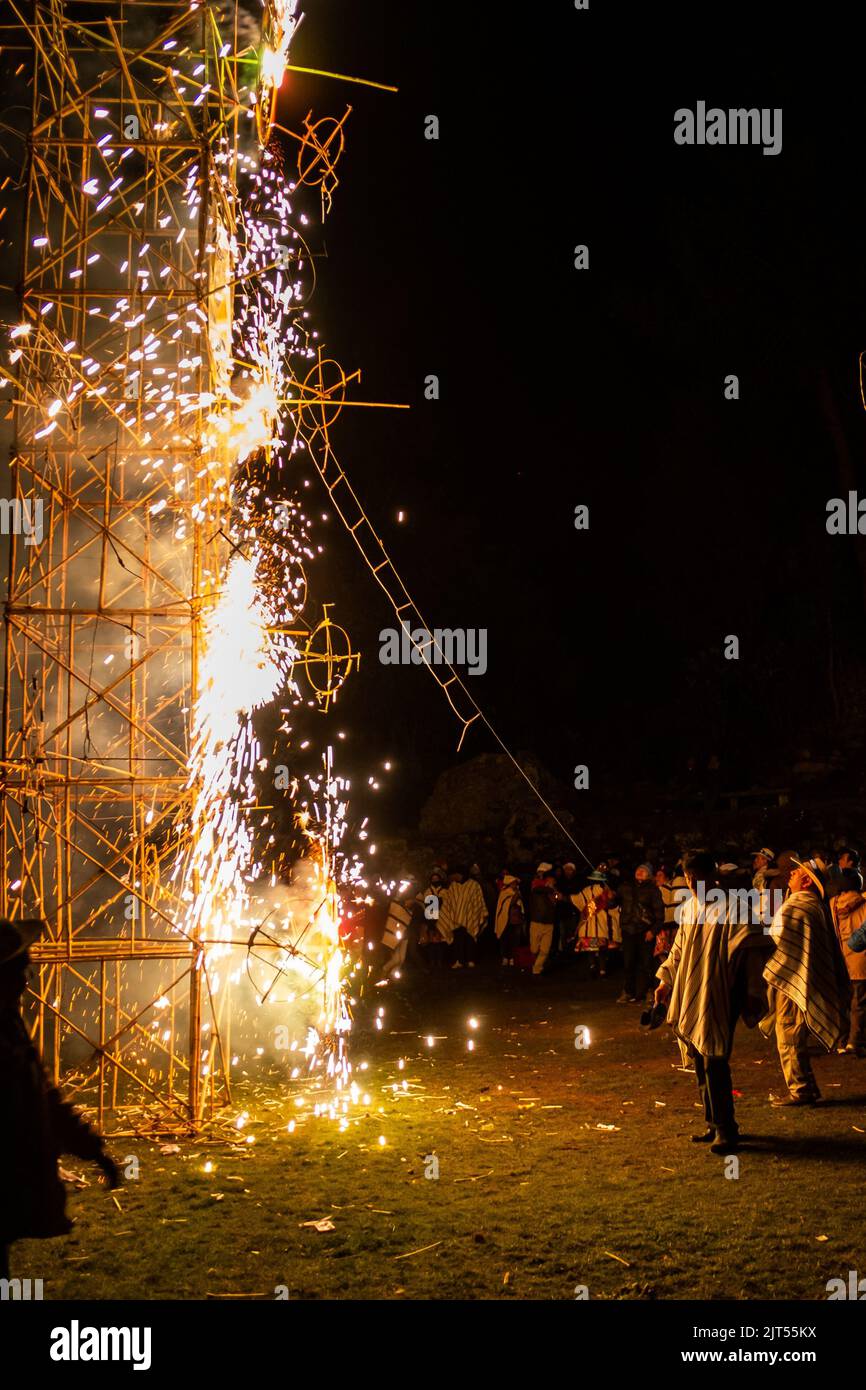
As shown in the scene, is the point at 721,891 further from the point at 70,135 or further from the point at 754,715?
the point at 754,715

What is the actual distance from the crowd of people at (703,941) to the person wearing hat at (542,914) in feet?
0.07

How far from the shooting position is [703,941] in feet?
25.0

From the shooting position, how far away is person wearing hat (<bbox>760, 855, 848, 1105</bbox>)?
325 inches

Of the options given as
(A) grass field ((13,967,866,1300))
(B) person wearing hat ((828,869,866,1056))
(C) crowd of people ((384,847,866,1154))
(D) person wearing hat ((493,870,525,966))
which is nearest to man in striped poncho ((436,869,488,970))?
(C) crowd of people ((384,847,866,1154))

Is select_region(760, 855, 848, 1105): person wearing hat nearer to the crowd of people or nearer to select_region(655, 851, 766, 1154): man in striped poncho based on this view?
the crowd of people

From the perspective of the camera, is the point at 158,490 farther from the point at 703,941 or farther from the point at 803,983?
the point at 803,983

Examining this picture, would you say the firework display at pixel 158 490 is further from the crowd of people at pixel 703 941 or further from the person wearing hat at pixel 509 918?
the person wearing hat at pixel 509 918

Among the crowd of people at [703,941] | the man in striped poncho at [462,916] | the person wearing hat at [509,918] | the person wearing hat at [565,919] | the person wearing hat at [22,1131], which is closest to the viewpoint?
the person wearing hat at [22,1131]

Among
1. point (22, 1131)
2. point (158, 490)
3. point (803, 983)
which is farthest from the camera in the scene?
point (158, 490)

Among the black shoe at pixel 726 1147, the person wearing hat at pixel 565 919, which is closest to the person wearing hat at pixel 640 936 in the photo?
the person wearing hat at pixel 565 919

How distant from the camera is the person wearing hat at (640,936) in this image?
1412 cm

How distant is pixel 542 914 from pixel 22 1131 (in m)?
13.8

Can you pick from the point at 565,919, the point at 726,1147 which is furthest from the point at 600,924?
the point at 726,1147
